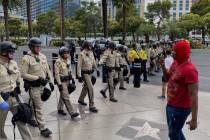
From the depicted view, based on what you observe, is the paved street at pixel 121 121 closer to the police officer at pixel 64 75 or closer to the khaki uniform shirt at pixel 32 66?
the police officer at pixel 64 75

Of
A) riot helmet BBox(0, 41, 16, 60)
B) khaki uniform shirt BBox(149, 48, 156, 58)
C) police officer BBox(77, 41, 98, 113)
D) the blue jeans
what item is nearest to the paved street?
police officer BBox(77, 41, 98, 113)

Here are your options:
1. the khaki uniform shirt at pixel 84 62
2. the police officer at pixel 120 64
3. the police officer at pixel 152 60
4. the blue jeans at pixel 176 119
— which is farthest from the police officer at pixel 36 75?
the police officer at pixel 152 60

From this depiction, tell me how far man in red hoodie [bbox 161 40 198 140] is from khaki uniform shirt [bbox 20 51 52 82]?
2745mm

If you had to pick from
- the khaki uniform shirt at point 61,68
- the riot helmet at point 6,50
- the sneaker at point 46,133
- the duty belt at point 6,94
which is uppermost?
the riot helmet at point 6,50

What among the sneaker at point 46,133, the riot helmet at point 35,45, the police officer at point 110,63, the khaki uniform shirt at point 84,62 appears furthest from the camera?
the police officer at point 110,63

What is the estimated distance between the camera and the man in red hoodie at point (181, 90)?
15.1ft

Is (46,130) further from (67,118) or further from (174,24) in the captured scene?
(174,24)

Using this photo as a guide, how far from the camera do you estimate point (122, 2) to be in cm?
3709

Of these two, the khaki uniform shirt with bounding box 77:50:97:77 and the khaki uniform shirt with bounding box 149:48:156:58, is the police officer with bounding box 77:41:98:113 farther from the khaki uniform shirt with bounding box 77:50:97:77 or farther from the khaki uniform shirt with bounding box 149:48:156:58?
the khaki uniform shirt with bounding box 149:48:156:58

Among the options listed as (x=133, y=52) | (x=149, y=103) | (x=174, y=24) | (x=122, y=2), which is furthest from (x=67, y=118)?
(x=174, y=24)

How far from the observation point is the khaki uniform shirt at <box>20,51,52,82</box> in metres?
6.83

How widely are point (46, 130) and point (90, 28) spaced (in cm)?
6307

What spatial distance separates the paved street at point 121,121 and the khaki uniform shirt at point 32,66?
109 centimetres

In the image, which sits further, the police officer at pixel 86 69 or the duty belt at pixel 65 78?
the police officer at pixel 86 69
